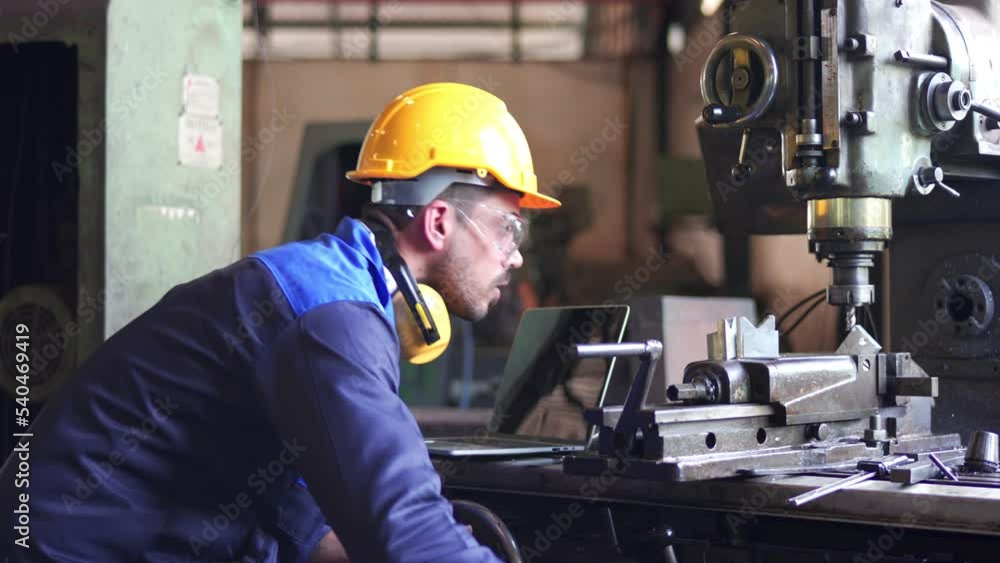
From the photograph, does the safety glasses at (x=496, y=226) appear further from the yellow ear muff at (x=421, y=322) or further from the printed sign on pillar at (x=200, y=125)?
the printed sign on pillar at (x=200, y=125)

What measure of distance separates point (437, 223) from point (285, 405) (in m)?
0.37

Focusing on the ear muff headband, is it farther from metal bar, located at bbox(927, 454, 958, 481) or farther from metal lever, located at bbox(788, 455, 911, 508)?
metal bar, located at bbox(927, 454, 958, 481)

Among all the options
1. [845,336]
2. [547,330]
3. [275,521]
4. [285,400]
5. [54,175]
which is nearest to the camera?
[285,400]

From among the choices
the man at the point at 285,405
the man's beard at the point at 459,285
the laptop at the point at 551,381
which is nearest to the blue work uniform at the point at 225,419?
the man at the point at 285,405

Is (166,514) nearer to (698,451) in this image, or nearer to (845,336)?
(698,451)

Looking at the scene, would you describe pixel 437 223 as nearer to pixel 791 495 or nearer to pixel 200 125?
pixel 791 495

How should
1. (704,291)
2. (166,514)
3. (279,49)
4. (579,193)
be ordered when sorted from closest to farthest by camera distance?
1. (166,514)
2. (704,291)
3. (579,193)
4. (279,49)

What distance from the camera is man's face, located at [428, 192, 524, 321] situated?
1556 millimetres

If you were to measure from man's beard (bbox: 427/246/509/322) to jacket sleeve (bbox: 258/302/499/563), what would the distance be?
27 cm

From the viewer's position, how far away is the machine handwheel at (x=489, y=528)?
141 cm

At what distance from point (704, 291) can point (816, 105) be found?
5.22m

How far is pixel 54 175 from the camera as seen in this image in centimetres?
237

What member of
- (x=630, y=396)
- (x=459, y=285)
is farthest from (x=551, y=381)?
(x=630, y=396)

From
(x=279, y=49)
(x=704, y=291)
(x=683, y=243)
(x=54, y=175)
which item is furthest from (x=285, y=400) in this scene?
(x=279, y=49)
